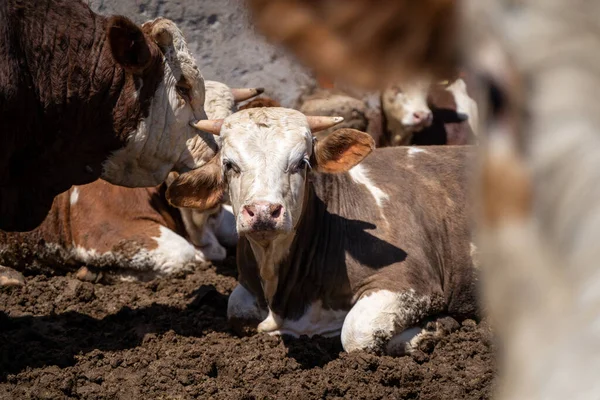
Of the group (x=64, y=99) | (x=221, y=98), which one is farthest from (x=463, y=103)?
(x=64, y=99)

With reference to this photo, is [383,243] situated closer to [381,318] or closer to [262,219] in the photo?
[381,318]

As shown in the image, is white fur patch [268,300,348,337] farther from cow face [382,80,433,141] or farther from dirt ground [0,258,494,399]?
cow face [382,80,433,141]

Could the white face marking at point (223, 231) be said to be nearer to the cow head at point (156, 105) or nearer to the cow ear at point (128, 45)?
the cow head at point (156, 105)

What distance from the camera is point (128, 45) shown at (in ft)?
20.7

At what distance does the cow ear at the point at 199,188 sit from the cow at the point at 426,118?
509 centimetres

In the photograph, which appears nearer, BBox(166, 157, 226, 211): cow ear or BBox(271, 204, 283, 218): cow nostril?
BBox(271, 204, 283, 218): cow nostril

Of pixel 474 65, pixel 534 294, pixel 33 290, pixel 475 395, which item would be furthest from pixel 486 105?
pixel 33 290

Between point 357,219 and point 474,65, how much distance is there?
4983 millimetres

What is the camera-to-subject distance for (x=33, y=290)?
22.8 ft

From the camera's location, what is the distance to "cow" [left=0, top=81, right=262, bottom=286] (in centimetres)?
766

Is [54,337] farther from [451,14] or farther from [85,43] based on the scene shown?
[451,14]

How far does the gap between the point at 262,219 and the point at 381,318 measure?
3.45 ft

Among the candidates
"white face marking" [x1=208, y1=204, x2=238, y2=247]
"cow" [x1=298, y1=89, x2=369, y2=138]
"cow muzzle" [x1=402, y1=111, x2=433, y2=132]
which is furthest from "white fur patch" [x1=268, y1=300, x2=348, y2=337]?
"cow muzzle" [x1=402, y1=111, x2=433, y2=132]

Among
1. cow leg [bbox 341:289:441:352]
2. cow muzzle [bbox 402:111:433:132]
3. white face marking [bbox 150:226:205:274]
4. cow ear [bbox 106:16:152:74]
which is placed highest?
cow ear [bbox 106:16:152:74]
